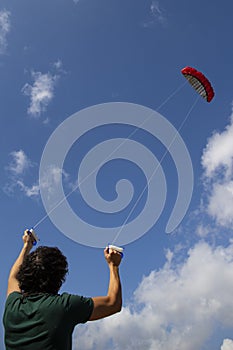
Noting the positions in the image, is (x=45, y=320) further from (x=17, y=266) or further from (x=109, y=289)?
(x=17, y=266)

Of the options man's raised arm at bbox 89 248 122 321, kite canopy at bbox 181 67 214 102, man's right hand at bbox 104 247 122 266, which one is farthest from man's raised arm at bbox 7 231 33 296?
kite canopy at bbox 181 67 214 102

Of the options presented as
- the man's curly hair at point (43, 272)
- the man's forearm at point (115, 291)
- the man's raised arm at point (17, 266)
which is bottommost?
the man's forearm at point (115, 291)

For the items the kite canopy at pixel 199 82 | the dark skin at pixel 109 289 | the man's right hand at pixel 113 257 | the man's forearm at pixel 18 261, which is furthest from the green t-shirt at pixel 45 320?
the kite canopy at pixel 199 82

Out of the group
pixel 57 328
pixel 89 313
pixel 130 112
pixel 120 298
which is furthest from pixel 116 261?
pixel 130 112

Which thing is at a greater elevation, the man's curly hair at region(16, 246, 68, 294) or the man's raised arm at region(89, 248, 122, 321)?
the man's curly hair at region(16, 246, 68, 294)

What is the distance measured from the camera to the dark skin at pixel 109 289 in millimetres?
4492

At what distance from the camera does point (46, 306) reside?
4.34 metres

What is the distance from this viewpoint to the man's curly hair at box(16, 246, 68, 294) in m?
4.64

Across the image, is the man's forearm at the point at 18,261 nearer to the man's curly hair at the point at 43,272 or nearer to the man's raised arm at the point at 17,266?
the man's raised arm at the point at 17,266

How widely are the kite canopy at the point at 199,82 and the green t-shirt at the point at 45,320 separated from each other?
23595mm

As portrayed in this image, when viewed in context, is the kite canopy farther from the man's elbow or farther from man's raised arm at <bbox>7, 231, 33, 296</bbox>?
the man's elbow

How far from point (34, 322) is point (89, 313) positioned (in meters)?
0.64

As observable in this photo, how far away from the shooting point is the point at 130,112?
3164 centimetres

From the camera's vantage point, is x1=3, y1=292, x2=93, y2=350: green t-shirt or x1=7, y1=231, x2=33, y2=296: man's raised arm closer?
x1=3, y1=292, x2=93, y2=350: green t-shirt
